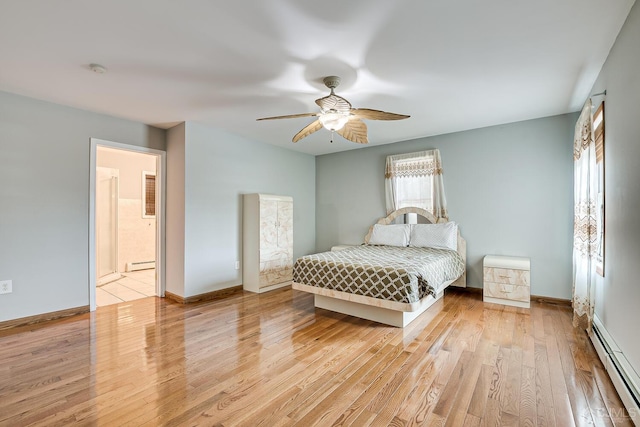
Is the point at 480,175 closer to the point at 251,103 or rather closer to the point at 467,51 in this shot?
the point at 467,51

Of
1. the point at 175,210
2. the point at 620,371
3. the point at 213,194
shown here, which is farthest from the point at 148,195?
the point at 620,371

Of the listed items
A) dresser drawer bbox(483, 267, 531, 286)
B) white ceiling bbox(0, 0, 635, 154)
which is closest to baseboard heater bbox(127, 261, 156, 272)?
white ceiling bbox(0, 0, 635, 154)

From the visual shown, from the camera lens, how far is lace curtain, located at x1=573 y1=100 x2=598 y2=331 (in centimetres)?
266

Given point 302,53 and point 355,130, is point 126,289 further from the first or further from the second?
point 302,53

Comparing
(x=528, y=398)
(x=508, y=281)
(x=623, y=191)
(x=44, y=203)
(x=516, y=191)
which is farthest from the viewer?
(x=516, y=191)

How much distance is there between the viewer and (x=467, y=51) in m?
2.31

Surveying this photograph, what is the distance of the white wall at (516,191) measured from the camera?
3803 mm

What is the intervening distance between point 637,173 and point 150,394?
3349 millimetres

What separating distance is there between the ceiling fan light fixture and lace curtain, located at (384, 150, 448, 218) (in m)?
2.49

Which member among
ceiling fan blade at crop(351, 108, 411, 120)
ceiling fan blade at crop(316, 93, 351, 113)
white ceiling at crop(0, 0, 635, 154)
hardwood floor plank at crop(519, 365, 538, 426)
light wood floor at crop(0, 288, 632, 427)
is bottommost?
light wood floor at crop(0, 288, 632, 427)

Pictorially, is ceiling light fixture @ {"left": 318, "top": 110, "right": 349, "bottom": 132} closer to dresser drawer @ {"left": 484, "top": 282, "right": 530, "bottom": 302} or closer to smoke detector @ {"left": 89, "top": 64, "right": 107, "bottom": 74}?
smoke detector @ {"left": 89, "top": 64, "right": 107, "bottom": 74}

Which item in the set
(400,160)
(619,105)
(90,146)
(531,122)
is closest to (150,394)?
(90,146)

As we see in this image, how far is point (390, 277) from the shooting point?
2914 millimetres

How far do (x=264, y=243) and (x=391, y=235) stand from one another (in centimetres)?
204
